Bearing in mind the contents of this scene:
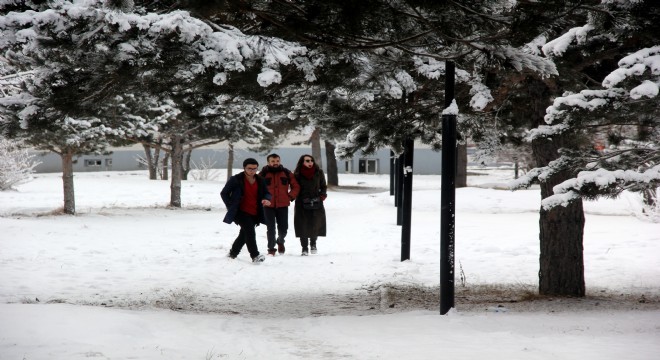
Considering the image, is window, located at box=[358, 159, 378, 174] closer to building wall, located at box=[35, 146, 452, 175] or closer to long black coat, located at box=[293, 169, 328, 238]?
building wall, located at box=[35, 146, 452, 175]

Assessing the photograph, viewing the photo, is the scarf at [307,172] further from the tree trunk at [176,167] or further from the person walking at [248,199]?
the tree trunk at [176,167]

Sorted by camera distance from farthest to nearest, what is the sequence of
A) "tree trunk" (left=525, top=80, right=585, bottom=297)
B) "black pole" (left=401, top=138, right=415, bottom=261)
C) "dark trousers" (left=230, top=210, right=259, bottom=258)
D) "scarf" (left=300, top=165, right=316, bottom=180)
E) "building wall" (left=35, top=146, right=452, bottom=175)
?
"building wall" (left=35, top=146, right=452, bottom=175) → "scarf" (left=300, top=165, right=316, bottom=180) → "black pole" (left=401, top=138, right=415, bottom=261) → "dark trousers" (left=230, top=210, right=259, bottom=258) → "tree trunk" (left=525, top=80, right=585, bottom=297)

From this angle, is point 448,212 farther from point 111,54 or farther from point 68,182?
point 68,182

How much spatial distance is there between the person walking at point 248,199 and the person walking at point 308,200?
1.25 m

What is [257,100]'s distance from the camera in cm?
742

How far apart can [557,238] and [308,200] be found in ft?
16.2

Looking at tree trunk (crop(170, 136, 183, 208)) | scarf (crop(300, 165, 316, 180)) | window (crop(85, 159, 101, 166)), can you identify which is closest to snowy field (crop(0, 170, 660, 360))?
scarf (crop(300, 165, 316, 180))

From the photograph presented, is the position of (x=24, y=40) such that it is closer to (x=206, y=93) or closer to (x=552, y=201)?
(x=206, y=93)

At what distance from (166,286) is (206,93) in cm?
307

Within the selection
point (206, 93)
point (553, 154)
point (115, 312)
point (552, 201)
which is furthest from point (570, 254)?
point (115, 312)

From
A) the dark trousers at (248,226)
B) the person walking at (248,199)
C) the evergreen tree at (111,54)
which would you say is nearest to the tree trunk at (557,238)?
the evergreen tree at (111,54)

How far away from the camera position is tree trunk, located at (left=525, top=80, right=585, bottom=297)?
24.6 ft

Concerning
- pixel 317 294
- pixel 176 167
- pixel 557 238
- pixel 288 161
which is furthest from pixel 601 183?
pixel 288 161

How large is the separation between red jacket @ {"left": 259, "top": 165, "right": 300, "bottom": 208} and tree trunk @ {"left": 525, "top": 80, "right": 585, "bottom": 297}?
4.74 metres
